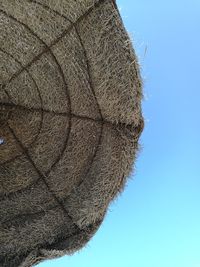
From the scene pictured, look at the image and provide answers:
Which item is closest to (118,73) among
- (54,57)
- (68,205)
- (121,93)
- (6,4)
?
(121,93)

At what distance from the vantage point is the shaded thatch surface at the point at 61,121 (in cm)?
939

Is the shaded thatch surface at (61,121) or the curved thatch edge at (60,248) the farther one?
the curved thatch edge at (60,248)

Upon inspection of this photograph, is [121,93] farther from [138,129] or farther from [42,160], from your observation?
[42,160]

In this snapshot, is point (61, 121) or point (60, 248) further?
point (60, 248)

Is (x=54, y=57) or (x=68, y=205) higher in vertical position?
(x=54, y=57)

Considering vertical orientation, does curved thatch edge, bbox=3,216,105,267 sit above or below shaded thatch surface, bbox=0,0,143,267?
below

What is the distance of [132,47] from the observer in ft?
30.2

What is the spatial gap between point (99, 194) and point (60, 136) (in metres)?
1.18

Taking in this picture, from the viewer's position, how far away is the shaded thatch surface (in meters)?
9.39

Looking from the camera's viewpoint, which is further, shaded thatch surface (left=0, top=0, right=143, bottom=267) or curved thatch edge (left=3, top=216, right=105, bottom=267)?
curved thatch edge (left=3, top=216, right=105, bottom=267)

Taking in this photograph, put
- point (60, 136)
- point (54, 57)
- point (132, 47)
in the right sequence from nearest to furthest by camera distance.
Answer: point (132, 47)
point (54, 57)
point (60, 136)

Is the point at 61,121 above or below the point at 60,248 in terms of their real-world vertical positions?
above

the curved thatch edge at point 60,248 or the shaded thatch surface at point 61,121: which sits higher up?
the shaded thatch surface at point 61,121

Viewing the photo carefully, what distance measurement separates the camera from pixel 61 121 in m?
10.4
